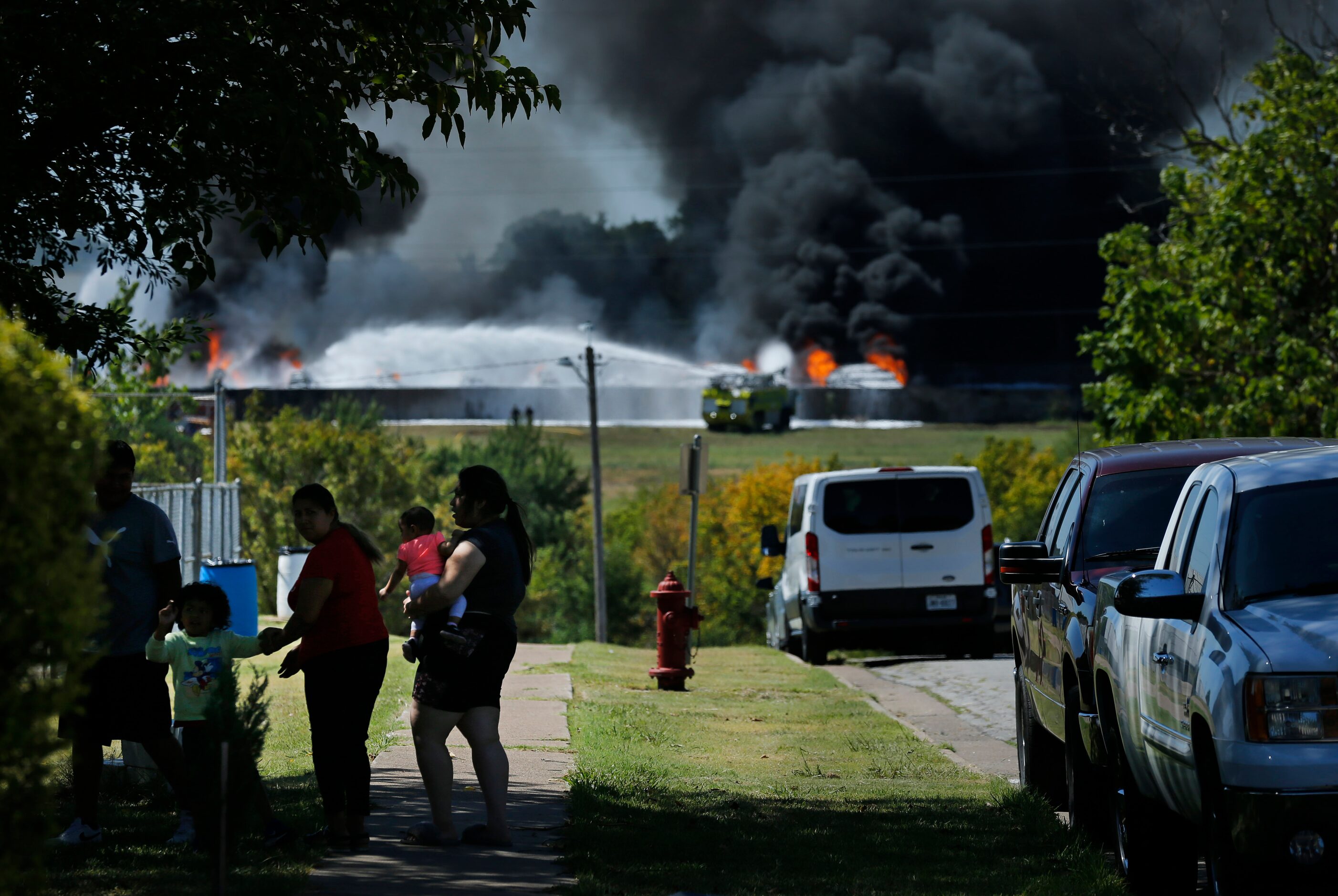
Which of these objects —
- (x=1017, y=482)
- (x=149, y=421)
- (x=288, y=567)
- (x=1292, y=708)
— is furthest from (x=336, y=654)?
(x=1017, y=482)

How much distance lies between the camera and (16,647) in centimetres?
356

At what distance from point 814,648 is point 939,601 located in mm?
1800

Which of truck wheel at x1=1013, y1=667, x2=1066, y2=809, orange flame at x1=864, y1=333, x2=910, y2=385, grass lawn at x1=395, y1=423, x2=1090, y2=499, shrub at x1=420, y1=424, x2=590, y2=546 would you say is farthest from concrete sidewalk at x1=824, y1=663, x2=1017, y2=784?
orange flame at x1=864, y1=333, x2=910, y2=385

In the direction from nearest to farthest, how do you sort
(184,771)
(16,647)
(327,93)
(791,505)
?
(16,647) < (184,771) < (327,93) < (791,505)

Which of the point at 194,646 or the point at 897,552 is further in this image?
the point at 897,552

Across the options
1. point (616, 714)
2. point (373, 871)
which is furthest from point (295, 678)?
point (373, 871)

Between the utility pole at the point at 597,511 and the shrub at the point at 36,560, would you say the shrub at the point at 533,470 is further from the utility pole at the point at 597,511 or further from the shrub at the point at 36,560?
the shrub at the point at 36,560

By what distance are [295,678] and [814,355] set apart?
380ft

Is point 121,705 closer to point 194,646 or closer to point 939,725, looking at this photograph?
point 194,646

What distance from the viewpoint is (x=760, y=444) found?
398 feet

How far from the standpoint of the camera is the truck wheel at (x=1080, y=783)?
7.60m

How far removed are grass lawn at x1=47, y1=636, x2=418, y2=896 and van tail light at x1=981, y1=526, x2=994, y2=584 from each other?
1001 cm

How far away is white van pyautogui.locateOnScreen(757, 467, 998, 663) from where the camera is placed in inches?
765

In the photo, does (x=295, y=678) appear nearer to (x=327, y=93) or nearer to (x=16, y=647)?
(x=327, y=93)
